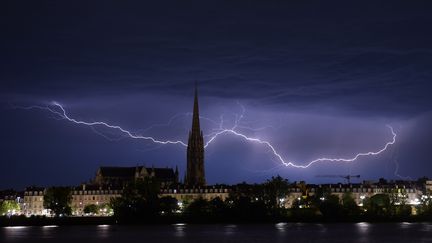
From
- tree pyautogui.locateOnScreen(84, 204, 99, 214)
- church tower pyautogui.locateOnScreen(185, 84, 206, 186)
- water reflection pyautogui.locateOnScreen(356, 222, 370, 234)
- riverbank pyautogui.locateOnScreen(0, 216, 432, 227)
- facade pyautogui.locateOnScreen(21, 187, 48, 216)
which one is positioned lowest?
water reflection pyautogui.locateOnScreen(356, 222, 370, 234)

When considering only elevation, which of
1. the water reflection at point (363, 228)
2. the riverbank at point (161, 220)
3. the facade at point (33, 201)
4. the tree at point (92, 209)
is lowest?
the water reflection at point (363, 228)

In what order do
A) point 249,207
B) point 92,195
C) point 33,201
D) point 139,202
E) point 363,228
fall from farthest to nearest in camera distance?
point 33,201, point 92,195, point 249,207, point 139,202, point 363,228

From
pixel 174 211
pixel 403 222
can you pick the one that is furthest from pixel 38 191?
pixel 403 222

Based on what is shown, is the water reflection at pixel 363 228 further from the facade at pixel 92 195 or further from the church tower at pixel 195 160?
the facade at pixel 92 195

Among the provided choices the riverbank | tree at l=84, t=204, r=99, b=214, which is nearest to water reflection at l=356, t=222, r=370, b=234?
the riverbank

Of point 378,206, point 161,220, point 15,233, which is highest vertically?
point 378,206

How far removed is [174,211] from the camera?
149 metres

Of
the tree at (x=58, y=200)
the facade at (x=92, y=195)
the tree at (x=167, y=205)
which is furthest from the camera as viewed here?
the facade at (x=92, y=195)

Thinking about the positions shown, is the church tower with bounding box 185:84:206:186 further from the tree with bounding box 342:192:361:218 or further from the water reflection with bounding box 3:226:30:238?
the water reflection with bounding box 3:226:30:238

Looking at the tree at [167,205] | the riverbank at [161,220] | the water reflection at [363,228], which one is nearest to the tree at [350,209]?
the riverbank at [161,220]

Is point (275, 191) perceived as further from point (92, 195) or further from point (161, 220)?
point (92, 195)

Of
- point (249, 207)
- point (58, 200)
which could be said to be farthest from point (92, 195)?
point (249, 207)

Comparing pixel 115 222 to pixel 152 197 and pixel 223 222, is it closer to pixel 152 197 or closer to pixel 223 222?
pixel 152 197

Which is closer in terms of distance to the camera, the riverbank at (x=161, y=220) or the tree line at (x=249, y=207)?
the tree line at (x=249, y=207)
